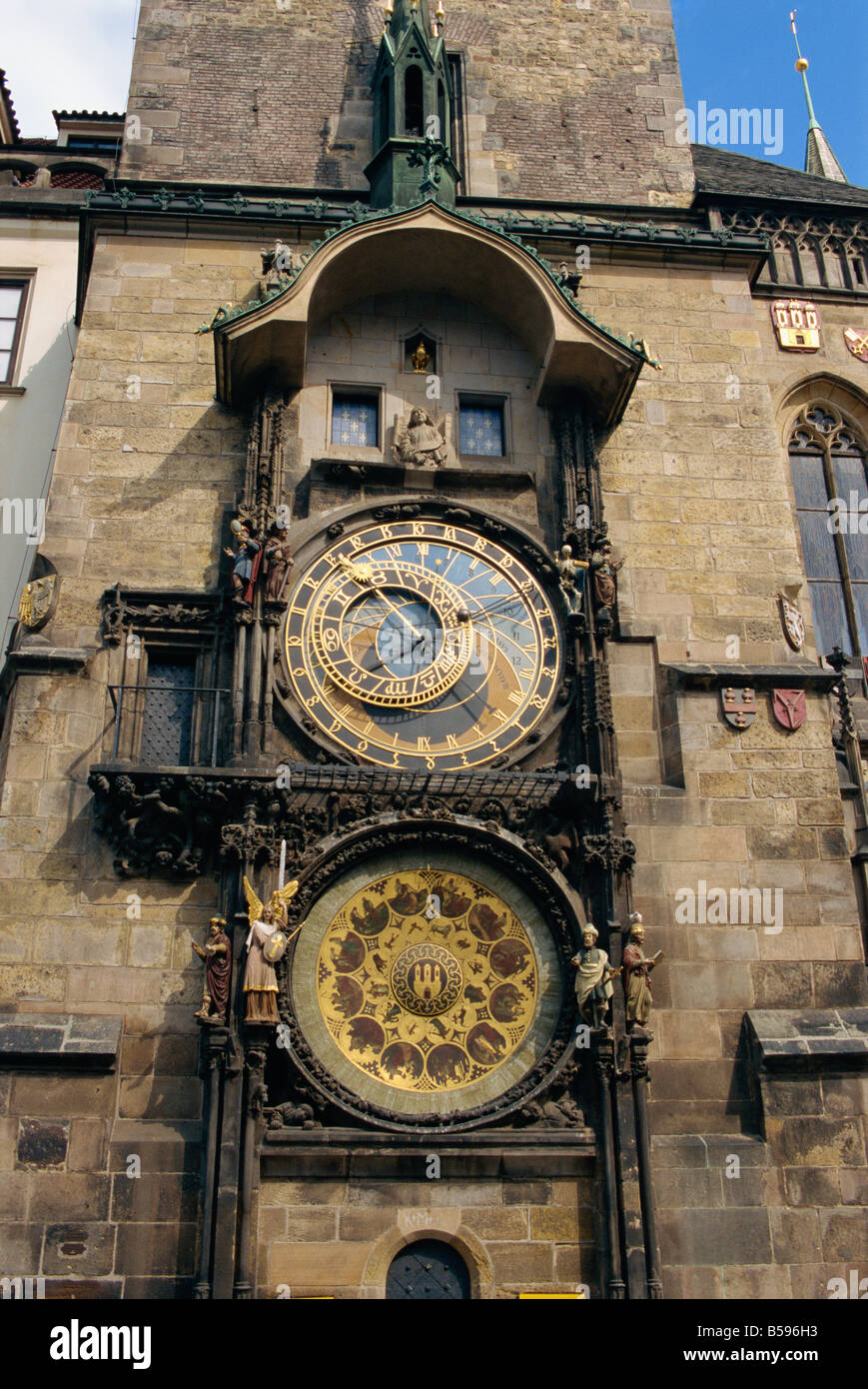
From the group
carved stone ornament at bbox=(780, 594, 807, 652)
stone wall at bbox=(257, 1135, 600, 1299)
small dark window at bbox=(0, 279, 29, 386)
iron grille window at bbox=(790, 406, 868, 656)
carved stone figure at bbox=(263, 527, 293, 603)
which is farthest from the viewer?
small dark window at bbox=(0, 279, 29, 386)

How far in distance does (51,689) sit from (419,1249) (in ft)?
18.0

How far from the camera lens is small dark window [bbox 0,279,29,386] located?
17705 millimetres

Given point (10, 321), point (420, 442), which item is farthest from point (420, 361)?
point (10, 321)

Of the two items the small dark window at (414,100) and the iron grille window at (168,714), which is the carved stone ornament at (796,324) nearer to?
the small dark window at (414,100)

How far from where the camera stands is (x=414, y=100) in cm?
1625

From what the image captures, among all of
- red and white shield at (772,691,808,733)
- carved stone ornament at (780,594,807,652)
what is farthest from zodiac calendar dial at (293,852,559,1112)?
carved stone ornament at (780,594,807,652)

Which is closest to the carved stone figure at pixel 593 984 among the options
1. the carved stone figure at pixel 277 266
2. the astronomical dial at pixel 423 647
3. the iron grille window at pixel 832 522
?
the astronomical dial at pixel 423 647

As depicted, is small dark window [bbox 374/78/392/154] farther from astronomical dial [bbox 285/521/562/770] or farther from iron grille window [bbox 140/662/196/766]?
iron grille window [bbox 140/662/196/766]

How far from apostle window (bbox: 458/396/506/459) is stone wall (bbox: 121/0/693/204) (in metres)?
3.51

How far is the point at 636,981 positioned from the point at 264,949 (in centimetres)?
293

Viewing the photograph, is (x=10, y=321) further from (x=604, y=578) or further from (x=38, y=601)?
(x=604, y=578)

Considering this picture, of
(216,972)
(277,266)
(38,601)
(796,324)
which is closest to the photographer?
(216,972)

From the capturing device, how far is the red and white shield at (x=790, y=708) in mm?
13062

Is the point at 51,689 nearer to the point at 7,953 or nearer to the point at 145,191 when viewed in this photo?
the point at 7,953
